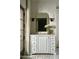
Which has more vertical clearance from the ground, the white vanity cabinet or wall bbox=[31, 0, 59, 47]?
wall bbox=[31, 0, 59, 47]

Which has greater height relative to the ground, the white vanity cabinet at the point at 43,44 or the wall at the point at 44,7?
the wall at the point at 44,7

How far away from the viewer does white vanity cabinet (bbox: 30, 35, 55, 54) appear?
6074 millimetres

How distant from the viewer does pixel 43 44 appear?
20.1 ft

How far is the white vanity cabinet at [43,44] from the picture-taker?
6.07 metres

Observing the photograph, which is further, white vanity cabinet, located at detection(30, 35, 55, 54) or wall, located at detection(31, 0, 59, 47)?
wall, located at detection(31, 0, 59, 47)

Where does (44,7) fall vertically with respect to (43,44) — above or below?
above

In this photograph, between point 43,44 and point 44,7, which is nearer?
point 43,44

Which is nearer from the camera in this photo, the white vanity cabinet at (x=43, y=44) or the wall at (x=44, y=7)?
the white vanity cabinet at (x=43, y=44)
